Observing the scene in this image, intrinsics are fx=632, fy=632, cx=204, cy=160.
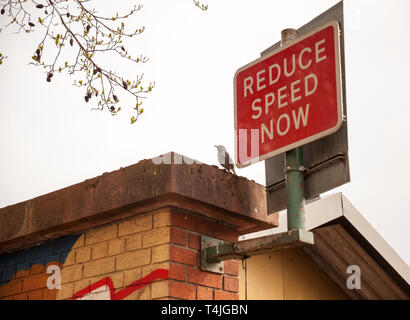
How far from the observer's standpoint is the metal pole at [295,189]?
11.2 feet

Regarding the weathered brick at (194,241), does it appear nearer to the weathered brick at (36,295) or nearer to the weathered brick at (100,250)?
the weathered brick at (100,250)

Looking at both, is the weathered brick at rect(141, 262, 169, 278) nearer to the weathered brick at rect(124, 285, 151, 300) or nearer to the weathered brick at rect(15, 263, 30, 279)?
the weathered brick at rect(124, 285, 151, 300)

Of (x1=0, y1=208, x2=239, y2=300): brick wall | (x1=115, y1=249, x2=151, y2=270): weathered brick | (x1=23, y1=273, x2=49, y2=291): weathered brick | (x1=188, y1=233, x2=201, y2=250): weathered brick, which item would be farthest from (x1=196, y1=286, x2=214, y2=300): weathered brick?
(x1=23, y1=273, x2=49, y2=291): weathered brick

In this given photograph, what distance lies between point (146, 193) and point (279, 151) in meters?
0.82

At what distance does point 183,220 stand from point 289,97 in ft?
3.21

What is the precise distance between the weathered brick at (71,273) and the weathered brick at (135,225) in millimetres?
393

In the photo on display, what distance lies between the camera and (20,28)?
5043 mm

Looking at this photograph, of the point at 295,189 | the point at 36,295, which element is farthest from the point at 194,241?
the point at 36,295

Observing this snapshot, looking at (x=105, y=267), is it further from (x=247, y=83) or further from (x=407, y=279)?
(x=407, y=279)

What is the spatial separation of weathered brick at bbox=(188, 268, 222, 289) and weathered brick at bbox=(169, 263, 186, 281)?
0.18 feet

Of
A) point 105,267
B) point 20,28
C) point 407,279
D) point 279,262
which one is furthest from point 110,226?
point 407,279

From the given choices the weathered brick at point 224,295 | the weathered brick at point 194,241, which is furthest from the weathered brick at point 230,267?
the weathered brick at point 194,241

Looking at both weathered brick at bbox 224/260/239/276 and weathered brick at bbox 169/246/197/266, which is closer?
weathered brick at bbox 169/246/197/266

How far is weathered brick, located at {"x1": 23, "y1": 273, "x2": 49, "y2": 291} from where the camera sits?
4.31 m
